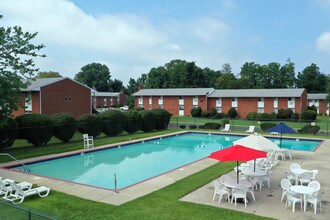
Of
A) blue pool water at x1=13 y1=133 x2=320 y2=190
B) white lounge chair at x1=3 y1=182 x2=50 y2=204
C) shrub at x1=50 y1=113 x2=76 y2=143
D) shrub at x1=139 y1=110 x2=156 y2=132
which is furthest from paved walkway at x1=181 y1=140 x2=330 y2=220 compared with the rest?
shrub at x1=139 y1=110 x2=156 y2=132

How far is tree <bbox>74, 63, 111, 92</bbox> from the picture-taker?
401 ft

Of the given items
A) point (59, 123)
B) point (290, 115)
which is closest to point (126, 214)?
point (59, 123)

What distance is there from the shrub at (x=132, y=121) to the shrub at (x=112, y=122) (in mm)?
795

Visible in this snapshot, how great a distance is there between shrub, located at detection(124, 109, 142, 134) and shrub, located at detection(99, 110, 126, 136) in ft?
2.61

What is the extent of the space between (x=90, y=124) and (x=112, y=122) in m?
2.74

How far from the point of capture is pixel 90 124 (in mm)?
26969

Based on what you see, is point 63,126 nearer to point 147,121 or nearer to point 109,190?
point 147,121

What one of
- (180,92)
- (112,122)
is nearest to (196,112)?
(180,92)

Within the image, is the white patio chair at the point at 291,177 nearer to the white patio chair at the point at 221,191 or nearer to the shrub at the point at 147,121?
the white patio chair at the point at 221,191

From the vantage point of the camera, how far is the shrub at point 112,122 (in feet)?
94.7

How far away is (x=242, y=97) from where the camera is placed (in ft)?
184

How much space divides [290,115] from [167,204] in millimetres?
44764

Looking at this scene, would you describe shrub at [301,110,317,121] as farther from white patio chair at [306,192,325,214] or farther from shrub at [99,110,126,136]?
white patio chair at [306,192,325,214]

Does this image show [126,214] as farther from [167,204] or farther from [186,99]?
[186,99]
